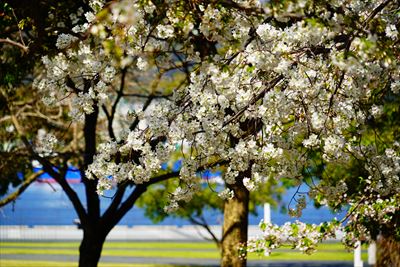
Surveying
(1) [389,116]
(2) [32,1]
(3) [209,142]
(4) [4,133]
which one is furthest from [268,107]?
(4) [4,133]

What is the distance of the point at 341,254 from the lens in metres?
30.4

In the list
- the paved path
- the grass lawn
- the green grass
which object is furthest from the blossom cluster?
the grass lawn

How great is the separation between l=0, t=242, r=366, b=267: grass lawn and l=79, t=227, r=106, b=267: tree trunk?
1210 cm

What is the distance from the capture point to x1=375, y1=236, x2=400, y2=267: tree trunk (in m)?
13.2

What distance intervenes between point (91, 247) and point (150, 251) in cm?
1917

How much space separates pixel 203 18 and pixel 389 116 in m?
8.03

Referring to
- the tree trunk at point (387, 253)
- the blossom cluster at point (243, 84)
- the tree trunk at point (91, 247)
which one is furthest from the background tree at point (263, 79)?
the tree trunk at point (91, 247)

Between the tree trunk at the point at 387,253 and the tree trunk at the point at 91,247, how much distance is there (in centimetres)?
496

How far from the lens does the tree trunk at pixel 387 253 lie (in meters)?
13.2

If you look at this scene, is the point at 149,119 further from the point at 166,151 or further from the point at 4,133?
the point at 4,133

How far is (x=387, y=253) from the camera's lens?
45.5ft

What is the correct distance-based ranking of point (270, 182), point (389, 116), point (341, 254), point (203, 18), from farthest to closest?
point (341, 254) → point (270, 182) → point (389, 116) → point (203, 18)

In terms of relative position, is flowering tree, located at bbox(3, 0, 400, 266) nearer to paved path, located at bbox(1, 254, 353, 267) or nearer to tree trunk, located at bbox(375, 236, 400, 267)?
tree trunk, located at bbox(375, 236, 400, 267)

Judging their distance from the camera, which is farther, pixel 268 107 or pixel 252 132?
pixel 252 132
